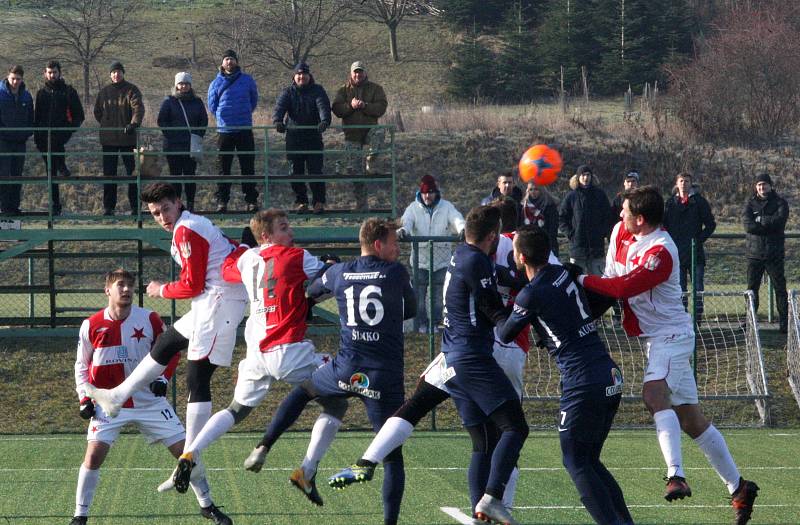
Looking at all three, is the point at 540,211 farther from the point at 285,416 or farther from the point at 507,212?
the point at 285,416

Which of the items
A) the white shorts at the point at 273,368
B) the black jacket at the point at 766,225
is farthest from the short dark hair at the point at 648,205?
the black jacket at the point at 766,225

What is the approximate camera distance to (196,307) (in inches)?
323

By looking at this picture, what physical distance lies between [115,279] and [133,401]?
2.67 feet

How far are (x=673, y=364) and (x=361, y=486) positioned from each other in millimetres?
2888

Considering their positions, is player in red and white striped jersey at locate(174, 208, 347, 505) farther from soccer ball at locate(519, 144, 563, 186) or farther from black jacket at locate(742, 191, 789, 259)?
black jacket at locate(742, 191, 789, 259)

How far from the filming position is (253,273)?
311 inches

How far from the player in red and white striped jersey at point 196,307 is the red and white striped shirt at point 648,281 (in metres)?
2.52

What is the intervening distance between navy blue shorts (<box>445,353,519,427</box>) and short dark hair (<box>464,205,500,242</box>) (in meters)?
0.71

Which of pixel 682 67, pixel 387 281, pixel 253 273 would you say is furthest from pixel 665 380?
pixel 682 67

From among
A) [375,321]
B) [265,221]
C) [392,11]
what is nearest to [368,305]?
[375,321]

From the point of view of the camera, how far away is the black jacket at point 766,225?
15766 mm

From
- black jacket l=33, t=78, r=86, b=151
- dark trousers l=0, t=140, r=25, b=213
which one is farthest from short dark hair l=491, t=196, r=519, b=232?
dark trousers l=0, t=140, r=25, b=213

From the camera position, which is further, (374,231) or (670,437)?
(670,437)

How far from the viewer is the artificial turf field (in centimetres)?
833
